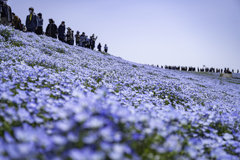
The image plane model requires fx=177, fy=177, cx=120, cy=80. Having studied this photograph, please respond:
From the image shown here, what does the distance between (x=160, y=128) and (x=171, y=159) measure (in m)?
0.33

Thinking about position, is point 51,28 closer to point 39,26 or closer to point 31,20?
point 39,26

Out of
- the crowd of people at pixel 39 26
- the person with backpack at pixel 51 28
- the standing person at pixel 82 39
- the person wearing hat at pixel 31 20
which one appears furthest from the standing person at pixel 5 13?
the standing person at pixel 82 39

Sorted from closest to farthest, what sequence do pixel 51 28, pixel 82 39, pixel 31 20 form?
pixel 31 20
pixel 51 28
pixel 82 39

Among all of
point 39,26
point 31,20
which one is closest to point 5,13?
point 31,20

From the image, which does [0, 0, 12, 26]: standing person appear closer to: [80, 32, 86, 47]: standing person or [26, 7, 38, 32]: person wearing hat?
[26, 7, 38, 32]: person wearing hat

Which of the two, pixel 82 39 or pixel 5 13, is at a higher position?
pixel 82 39

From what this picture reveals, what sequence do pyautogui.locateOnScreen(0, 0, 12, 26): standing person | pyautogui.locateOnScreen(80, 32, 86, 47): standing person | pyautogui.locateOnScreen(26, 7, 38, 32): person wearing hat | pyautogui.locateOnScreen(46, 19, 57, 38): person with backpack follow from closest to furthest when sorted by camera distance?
pyautogui.locateOnScreen(0, 0, 12, 26): standing person
pyautogui.locateOnScreen(26, 7, 38, 32): person wearing hat
pyautogui.locateOnScreen(46, 19, 57, 38): person with backpack
pyautogui.locateOnScreen(80, 32, 86, 47): standing person

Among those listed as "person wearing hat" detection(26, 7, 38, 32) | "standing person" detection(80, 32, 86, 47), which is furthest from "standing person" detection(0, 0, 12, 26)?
"standing person" detection(80, 32, 86, 47)

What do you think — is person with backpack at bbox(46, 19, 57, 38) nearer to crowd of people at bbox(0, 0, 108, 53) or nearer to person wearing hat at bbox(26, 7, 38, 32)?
crowd of people at bbox(0, 0, 108, 53)

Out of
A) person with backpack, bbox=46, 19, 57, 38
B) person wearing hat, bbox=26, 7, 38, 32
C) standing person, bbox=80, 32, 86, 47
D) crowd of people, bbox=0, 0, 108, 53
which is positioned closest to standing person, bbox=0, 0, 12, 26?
crowd of people, bbox=0, 0, 108, 53

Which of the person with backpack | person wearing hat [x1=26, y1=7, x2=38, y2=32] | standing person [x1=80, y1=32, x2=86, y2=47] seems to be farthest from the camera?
standing person [x1=80, y1=32, x2=86, y2=47]

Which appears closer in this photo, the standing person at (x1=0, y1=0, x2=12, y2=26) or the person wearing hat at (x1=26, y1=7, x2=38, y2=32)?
the standing person at (x1=0, y1=0, x2=12, y2=26)

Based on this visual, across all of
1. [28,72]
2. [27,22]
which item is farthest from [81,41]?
[28,72]

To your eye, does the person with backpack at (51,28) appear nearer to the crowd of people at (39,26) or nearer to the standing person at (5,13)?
the crowd of people at (39,26)
